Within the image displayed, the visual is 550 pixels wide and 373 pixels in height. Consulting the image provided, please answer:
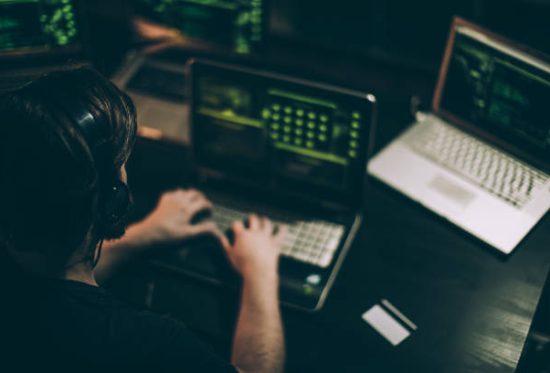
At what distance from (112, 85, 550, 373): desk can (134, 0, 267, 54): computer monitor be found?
64 centimetres

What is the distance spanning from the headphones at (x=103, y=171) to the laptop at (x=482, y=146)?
0.83m

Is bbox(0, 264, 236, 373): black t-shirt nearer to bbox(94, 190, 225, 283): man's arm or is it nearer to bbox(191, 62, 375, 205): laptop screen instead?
bbox(94, 190, 225, 283): man's arm

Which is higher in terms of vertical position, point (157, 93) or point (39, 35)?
point (39, 35)

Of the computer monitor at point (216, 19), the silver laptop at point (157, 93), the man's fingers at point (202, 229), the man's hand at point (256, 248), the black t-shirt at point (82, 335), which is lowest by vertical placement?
the man's fingers at point (202, 229)

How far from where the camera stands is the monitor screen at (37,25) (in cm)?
190

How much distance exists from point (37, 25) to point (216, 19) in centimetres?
53

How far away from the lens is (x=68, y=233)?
1.12 metres

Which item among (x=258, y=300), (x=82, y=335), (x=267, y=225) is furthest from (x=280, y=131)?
(x=82, y=335)

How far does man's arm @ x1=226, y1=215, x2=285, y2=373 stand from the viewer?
1361 millimetres

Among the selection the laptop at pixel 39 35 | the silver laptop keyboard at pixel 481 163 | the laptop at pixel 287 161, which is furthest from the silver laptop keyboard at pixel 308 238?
the laptop at pixel 39 35

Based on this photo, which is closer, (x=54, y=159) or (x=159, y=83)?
(x=54, y=159)

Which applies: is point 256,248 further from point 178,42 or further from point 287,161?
point 178,42

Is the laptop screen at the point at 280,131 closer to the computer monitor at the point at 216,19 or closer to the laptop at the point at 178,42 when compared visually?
the laptop at the point at 178,42

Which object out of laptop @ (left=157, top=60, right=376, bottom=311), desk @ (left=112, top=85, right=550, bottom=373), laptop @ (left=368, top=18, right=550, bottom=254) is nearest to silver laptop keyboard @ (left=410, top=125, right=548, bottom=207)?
laptop @ (left=368, top=18, right=550, bottom=254)
